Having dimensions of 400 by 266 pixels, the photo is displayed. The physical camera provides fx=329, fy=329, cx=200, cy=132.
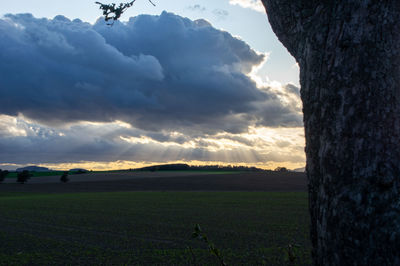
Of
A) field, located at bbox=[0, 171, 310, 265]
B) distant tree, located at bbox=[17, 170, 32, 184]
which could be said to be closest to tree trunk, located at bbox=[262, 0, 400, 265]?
field, located at bbox=[0, 171, 310, 265]

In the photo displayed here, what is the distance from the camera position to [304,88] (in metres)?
2.33

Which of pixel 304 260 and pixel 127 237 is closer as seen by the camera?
pixel 304 260

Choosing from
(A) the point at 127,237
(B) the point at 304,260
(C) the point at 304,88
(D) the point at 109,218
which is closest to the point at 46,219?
(D) the point at 109,218

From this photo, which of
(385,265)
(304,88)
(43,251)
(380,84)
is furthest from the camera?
(43,251)

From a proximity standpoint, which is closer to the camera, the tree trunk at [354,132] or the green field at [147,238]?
the tree trunk at [354,132]

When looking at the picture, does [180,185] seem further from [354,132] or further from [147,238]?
[354,132]

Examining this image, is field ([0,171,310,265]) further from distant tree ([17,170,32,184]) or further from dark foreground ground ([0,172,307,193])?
distant tree ([17,170,32,184])

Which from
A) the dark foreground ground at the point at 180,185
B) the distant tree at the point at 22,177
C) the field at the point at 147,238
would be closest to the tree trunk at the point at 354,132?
the field at the point at 147,238

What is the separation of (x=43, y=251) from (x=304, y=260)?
6.54 m

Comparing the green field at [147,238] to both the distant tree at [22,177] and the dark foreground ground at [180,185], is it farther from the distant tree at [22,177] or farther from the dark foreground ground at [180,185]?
the distant tree at [22,177]

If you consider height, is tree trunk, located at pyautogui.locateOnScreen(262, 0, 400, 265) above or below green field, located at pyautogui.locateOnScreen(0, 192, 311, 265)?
above

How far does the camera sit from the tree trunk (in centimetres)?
188

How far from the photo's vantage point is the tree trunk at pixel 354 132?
6.18 feet

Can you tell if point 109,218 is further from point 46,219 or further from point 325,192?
point 325,192
